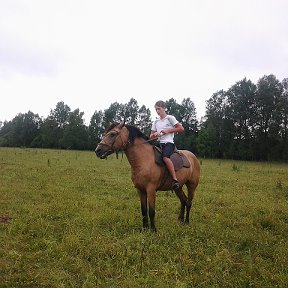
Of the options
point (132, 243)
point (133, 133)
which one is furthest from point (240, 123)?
point (132, 243)

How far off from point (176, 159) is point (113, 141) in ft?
6.09

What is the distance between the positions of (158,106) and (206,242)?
3.47m

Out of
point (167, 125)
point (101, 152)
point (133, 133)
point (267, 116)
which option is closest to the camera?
point (101, 152)

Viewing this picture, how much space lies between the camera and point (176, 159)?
26.5 feet

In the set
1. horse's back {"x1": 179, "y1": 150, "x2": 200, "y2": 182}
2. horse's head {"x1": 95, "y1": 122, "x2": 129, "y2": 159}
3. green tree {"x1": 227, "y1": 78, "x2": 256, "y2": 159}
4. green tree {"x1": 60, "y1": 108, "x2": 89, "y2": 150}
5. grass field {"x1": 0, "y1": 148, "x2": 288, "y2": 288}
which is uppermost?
green tree {"x1": 227, "y1": 78, "x2": 256, "y2": 159}

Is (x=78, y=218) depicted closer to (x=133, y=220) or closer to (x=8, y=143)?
(x=133, y=220)

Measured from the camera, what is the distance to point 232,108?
62219 millimetres

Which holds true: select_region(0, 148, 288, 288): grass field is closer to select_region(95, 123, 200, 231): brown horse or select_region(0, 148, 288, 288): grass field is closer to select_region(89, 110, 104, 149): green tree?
select_region(95, 123, 200, 231): brown horse

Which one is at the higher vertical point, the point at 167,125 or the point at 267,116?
the point at 267,116

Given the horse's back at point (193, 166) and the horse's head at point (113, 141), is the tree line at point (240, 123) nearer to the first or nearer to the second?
the horse's back at point (193, 166)

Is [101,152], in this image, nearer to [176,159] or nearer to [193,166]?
[176,159]

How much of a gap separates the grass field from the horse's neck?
167 centimetres

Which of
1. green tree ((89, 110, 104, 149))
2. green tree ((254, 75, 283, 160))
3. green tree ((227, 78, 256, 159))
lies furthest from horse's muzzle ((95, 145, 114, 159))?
green tree ((89, 110, 104, 149))

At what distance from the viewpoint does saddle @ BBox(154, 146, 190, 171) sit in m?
7.62
